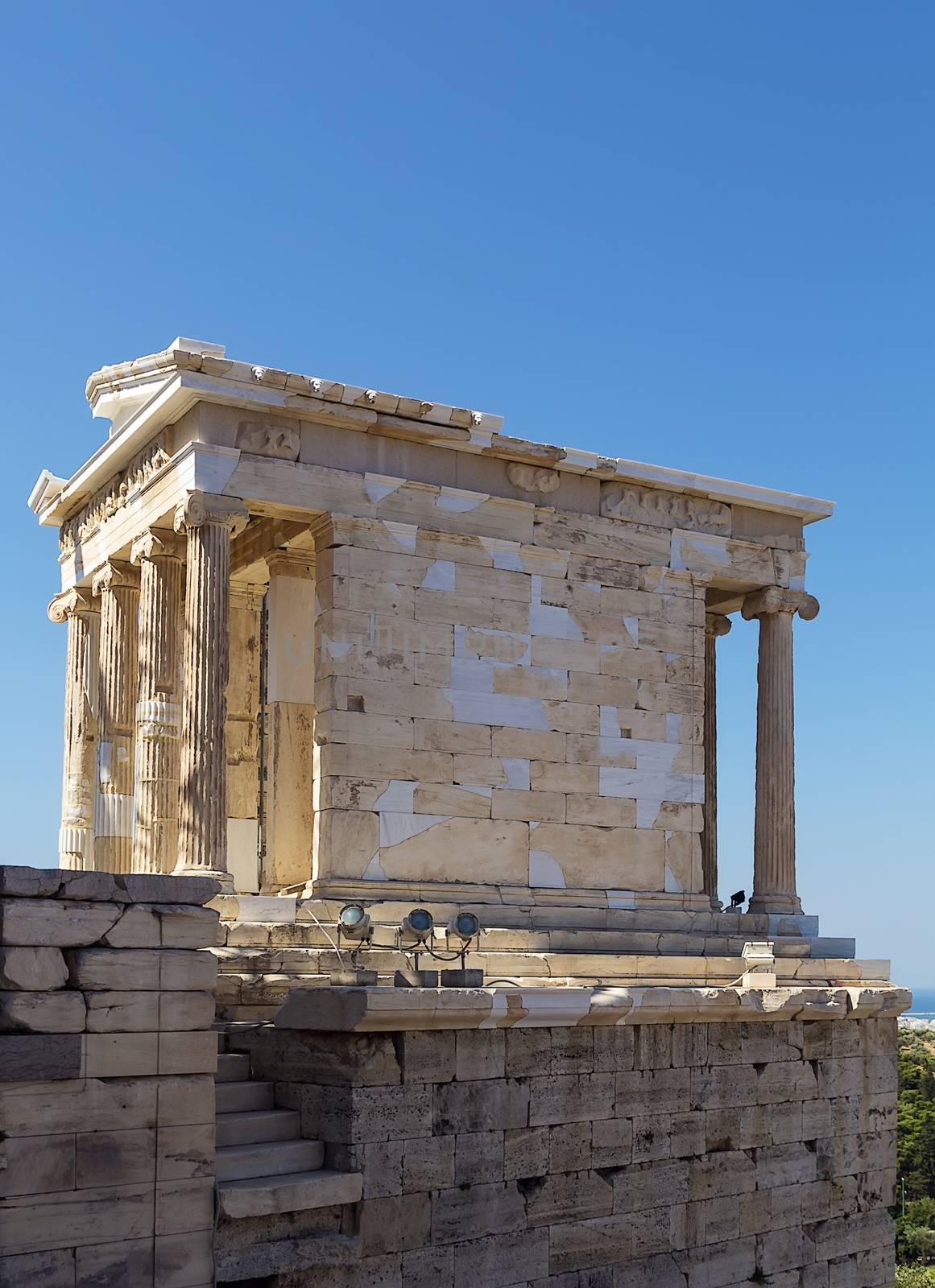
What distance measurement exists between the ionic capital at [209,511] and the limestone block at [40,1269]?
29.1ft

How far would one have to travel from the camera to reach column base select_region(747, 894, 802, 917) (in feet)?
67.2

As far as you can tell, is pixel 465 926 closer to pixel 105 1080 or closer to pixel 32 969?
pixel 105 1080

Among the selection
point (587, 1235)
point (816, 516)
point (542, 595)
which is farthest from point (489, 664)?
point (587, 1235)

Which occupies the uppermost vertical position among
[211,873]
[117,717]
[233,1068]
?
[117,717]

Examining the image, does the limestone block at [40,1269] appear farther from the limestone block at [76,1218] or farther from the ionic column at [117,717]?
the ionic column at [117,717]

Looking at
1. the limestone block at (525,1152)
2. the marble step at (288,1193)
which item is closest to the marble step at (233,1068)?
the marble step at (288,1193)

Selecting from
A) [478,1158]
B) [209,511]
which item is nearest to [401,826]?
[209,511]

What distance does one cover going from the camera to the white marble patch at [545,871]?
61.0ft

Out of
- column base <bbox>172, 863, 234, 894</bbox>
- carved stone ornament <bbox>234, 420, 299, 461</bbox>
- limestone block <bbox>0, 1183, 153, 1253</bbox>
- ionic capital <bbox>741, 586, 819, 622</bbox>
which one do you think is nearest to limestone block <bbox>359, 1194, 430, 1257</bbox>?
limestone block <bbox>0, 1183, 153, 1253</bbox>

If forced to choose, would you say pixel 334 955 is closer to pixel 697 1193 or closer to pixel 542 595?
pixel 697 1193

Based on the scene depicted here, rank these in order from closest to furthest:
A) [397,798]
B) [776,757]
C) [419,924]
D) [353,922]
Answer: [419,924] → [353,922] → [397,798] → [776,757]

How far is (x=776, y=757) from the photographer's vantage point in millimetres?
20906

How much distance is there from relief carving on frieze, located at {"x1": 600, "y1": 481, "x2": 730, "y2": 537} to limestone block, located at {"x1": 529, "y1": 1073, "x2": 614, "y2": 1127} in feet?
27.3

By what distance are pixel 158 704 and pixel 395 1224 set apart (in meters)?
8.25
